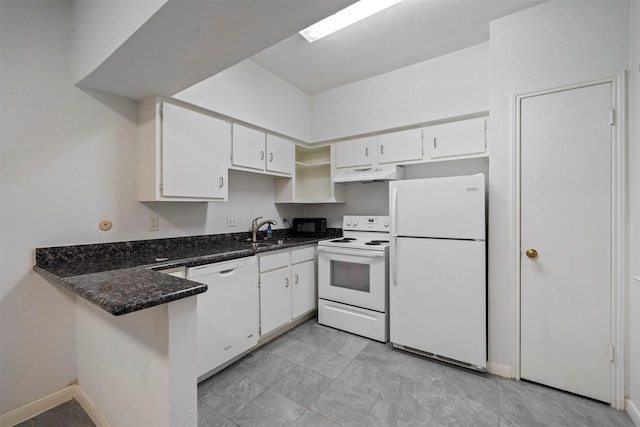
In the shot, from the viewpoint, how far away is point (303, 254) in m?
2.82

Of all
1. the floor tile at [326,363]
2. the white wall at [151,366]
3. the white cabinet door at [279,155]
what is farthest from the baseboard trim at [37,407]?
the white cabinet door at [279,155]

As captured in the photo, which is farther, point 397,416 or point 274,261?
point 274,261

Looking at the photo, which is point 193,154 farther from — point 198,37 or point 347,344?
point 347,344

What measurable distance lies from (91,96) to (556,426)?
3626 mm

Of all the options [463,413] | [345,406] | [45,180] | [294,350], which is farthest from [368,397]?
[45,180]

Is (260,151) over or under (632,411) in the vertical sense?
over

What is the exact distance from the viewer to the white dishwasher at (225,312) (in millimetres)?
1852

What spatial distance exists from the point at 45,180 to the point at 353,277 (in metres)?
2.45

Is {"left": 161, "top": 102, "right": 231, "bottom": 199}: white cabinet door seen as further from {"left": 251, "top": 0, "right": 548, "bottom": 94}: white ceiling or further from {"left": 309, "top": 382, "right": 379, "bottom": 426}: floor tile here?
{"left": 309, "top": 382, "right": 379, "bottom": 426}: floor tile

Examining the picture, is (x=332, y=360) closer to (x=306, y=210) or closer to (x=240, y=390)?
(x=240, y=390)

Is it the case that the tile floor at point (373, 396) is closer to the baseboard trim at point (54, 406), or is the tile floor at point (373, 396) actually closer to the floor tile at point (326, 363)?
the floor tile at point (326, 363)

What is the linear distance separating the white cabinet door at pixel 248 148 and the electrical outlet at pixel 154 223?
805 mm

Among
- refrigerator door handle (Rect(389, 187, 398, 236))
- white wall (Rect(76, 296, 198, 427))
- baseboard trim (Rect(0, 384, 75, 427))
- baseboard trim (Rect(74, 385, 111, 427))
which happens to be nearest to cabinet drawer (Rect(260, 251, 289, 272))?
refrigerator door handle (Rect(389, 187, 398, 236))

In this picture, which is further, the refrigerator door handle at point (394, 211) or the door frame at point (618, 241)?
the refrigerator door handle at point (394, 211)
